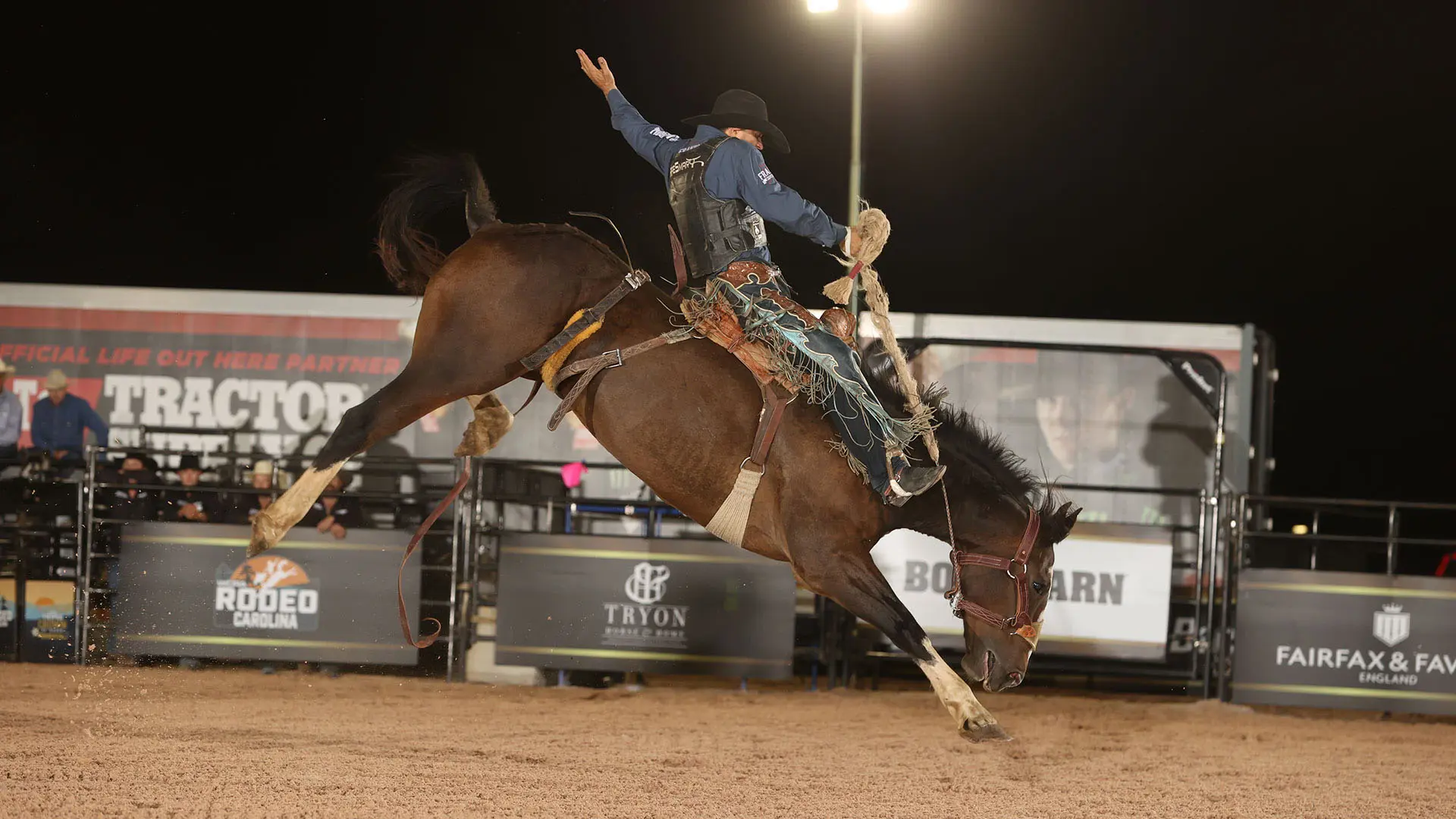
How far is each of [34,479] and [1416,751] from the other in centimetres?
1051

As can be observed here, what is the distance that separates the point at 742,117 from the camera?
532 cm

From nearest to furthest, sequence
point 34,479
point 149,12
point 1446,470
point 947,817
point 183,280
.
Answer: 1. point 947,817
2. point 34,479
3. point 149,12
4. point 183,280
5. point 1446,470

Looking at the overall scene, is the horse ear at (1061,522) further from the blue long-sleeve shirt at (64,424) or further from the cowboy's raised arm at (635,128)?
the blue long-sleeve shirt at (64,424)

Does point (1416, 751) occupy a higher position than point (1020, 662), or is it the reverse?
point (1020, 662)

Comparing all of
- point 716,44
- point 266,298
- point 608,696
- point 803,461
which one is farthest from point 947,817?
point 716,44

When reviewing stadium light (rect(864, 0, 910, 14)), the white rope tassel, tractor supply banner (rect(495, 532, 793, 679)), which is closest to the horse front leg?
the white rope tassel

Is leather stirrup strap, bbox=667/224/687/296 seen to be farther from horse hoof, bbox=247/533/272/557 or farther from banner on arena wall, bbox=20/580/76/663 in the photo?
banner on arena wall, bbox=20/580/76/663

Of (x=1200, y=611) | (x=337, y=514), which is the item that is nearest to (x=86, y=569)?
(x=337, y=514)

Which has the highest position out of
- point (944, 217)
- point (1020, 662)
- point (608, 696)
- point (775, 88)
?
point (775, 88)

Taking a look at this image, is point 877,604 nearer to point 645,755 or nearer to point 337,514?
point 645,755

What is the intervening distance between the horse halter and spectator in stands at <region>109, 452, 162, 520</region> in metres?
7.41

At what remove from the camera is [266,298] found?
483 inches

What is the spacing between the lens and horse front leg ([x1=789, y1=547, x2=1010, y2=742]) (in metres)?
5.33

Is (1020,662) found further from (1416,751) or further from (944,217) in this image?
(944,217)
